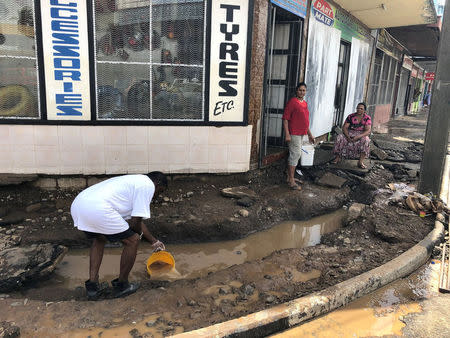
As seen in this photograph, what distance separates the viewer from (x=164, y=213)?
5.12m

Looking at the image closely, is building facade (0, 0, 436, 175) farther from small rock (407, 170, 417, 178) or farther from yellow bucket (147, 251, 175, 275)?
small rock (407, 170, 417, 178)

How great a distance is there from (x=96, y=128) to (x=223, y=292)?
10.6 feet

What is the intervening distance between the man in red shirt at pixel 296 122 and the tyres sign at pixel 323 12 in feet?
8.87

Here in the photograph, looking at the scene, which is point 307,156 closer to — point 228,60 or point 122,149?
point 228,60

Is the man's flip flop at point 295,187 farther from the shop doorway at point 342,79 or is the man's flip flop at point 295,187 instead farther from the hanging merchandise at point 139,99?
the shop doorway at point 342,79

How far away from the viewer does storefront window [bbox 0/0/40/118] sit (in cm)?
484

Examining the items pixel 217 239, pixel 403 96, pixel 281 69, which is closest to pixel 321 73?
pixel 281 69

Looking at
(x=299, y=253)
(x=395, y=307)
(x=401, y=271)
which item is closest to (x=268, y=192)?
(x=299, y=253)

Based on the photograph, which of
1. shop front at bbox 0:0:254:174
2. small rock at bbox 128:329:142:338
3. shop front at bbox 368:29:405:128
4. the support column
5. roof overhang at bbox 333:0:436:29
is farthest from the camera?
shop front at bbox 368:29:405:128

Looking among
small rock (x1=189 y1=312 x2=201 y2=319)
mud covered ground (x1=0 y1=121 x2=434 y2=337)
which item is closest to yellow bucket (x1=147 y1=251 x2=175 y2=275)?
mud covered ground (x1=0 y1=121 x2=434 y2=337)

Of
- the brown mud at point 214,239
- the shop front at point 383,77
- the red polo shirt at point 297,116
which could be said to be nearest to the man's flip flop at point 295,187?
the brown mud at point 214,239

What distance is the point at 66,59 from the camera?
16.5 ft

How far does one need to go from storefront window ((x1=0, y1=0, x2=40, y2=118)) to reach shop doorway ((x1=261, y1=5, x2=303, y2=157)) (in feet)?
13.9

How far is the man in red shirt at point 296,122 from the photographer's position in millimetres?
6059
